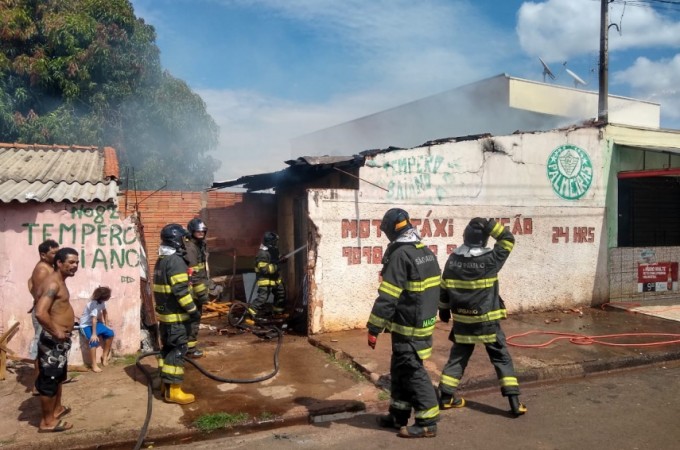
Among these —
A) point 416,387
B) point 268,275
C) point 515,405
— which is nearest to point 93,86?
point 268,275

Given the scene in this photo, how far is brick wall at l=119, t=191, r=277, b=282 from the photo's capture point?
383 inches

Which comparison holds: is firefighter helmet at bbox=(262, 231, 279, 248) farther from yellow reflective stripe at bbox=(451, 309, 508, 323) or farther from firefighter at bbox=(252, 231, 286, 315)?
yellow reflective stripe at bbox=(451, 309, 508, 323)

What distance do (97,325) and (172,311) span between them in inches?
66.9

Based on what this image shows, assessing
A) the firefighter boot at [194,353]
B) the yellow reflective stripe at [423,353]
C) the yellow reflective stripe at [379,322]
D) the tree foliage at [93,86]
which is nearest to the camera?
the yellow reflective stripe at [379,322]

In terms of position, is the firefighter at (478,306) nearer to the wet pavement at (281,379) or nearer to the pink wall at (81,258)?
the wet pavement at (281,379)

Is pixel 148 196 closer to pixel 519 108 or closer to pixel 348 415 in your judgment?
pixel 348 415

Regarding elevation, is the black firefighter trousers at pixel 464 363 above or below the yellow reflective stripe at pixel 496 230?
below

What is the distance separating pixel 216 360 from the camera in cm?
682

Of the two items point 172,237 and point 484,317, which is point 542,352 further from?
point 172,237

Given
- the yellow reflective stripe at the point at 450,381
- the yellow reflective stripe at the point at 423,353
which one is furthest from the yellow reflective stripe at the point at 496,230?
the yellow reflective stripe at the point at 450,381

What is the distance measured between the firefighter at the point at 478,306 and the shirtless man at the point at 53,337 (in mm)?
3585

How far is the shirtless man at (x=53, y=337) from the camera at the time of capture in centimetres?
450

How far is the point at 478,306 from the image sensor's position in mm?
4996

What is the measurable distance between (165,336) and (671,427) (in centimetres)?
498
